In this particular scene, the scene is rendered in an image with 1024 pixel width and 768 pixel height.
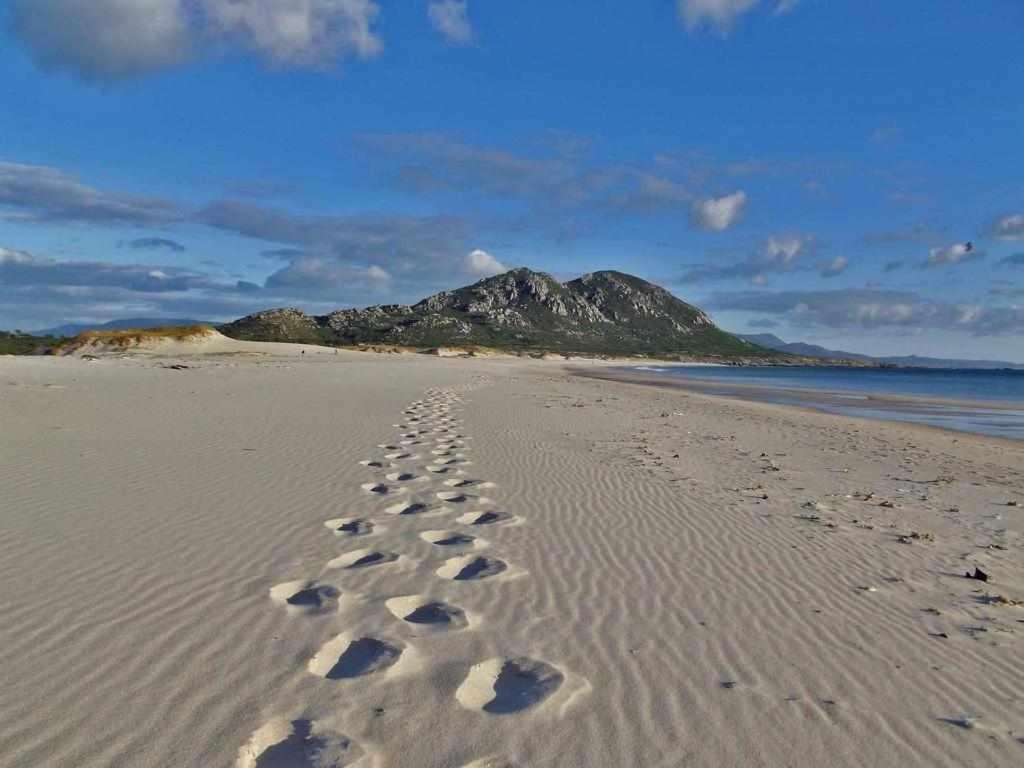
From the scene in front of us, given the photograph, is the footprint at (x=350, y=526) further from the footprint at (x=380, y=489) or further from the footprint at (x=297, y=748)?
the footprint at (x=297, y=748)

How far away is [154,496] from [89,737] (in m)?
5.22

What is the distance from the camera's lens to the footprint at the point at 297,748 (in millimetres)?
2924

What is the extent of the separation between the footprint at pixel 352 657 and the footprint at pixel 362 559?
146 centimetres

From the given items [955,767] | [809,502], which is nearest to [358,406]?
[809,502]

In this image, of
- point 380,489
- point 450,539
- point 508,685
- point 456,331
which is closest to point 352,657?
point 508,685

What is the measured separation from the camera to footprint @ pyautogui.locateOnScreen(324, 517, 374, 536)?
21.6 feet

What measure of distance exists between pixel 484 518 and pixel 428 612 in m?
2.72

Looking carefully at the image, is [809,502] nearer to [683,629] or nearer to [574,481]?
[574,481]

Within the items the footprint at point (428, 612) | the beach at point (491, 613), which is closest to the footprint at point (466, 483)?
the beach at point (491, 613)

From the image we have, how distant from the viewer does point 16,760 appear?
2846mm

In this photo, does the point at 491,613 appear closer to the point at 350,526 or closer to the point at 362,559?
Answer: the point at 362,559

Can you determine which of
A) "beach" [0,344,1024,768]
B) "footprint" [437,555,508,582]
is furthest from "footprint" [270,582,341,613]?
"footprint" [437,555,508,582]

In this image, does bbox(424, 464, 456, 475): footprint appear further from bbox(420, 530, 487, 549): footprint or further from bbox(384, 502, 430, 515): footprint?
bbox(420, 530, 487, 549): footprint

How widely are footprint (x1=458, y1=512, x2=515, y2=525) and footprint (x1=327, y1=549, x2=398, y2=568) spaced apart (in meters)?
1.39
